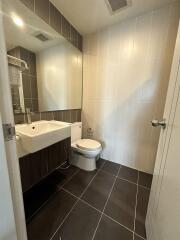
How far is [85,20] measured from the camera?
168 cm

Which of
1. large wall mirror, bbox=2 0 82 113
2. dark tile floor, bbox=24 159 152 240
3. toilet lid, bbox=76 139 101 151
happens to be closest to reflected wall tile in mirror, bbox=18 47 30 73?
large wall mirror, bbox=2 0 82 113

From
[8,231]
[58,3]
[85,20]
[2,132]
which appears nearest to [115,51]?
[85,20]

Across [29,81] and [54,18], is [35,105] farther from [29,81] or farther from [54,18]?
[54,18]

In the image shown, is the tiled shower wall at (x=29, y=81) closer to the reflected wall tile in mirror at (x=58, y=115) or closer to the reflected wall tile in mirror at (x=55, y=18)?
the reflected wall tile in mirror at (x=58, y=115)

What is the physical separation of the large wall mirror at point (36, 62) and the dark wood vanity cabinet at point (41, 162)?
1.86ft

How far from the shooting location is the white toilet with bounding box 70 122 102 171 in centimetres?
174

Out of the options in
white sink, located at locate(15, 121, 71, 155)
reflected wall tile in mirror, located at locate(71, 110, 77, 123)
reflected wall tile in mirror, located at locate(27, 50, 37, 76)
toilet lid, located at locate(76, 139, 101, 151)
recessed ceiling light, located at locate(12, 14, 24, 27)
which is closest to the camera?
white sink, located at locate(15, 121, 71, 155)

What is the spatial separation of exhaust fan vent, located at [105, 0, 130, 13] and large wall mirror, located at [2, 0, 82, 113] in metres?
0.72

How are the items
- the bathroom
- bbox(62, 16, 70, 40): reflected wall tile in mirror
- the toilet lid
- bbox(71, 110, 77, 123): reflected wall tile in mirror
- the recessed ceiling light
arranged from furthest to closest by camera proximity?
bbox(71, 110, 77, 123): reflected wall tile in mirror, the toilet lid, bbox(62, 16, 70, 40): reflected wall tile in mirror, the recessed ceiling light, the bathroom

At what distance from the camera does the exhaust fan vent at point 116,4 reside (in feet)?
4.48

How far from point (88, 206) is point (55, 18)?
2.36 metres

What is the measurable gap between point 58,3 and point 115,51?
95 cm

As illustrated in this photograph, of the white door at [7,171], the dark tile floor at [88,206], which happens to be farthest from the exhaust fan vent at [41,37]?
the dark tile floor at [88,206]

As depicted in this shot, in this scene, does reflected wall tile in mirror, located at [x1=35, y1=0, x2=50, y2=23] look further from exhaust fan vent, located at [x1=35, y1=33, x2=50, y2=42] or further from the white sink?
the white sink
